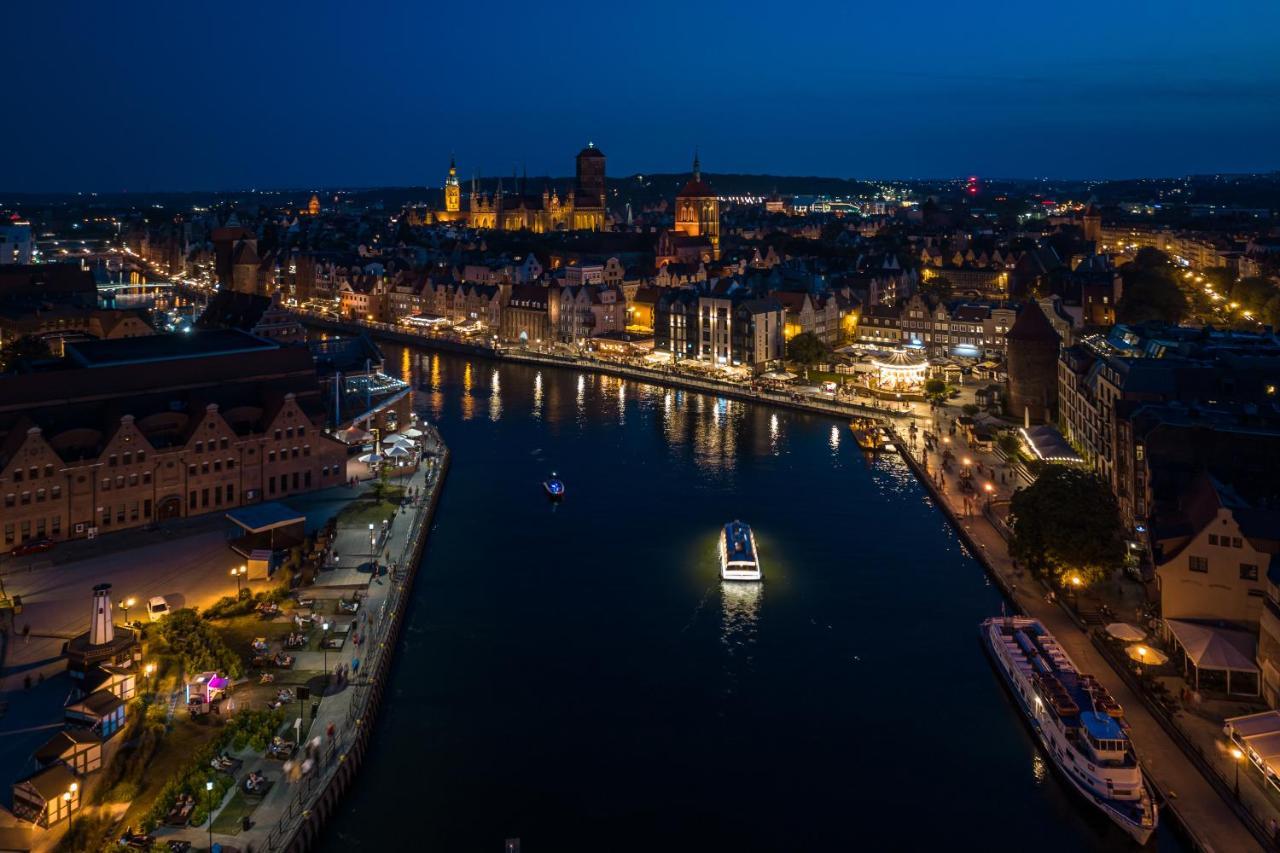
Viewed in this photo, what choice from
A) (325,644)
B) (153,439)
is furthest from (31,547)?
(325,644)

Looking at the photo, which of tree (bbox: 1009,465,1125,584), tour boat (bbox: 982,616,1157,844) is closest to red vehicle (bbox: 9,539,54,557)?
tour boat (bbox: 982,616,1157,844)

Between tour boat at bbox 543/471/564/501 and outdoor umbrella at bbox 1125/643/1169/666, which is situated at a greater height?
tour boat at bbox 543/471/564/501

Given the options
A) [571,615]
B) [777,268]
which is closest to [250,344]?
[571,615]

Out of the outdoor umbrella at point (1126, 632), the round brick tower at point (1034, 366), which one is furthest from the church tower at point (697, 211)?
the outdoor umbrella at point (1126, 632)

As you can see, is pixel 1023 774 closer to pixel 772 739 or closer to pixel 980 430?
pixel 772 739

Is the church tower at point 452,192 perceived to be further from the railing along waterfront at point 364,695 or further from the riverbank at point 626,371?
the railing along waterfront at point 364,695

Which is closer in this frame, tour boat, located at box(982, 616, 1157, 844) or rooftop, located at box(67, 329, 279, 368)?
tour boat, located at box(982, 616, 1157, 844)

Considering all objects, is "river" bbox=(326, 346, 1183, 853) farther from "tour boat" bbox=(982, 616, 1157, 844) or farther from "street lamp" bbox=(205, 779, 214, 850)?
"street lamp" bbox=(205, 779, 214, 850)
